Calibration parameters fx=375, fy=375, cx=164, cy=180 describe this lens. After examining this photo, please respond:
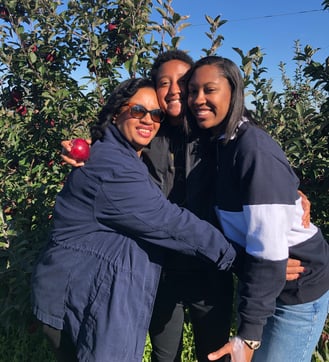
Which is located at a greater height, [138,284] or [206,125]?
[206,125]

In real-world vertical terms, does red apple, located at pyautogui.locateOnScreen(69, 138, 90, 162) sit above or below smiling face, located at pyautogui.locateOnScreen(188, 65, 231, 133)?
below

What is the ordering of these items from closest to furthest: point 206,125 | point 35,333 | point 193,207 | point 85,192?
1. point 85,192
2. point 206,125
3. point 193,207
4. point 35,333

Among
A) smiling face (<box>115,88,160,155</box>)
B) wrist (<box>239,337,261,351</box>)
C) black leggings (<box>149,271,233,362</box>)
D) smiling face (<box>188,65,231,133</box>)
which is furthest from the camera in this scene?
black leggings (<box>149,271,233,362</box>)

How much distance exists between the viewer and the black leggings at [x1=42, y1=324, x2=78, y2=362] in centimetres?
153

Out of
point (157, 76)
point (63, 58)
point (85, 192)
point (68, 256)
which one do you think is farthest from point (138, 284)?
point (63, 58)

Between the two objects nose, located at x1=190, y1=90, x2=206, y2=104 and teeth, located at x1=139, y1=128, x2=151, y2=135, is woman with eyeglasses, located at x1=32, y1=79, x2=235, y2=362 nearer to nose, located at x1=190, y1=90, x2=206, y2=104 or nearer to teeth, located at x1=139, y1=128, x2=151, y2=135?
teeth, located at x1=139, y1=128, x2=151, y2=135

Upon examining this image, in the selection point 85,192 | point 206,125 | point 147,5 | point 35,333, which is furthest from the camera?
point 35,333

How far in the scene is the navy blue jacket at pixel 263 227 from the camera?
1260 millimetres

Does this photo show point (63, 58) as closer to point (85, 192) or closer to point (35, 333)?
point (85, 192)

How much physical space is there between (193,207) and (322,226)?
1.41m

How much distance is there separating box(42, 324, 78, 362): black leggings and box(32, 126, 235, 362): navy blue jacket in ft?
0.23

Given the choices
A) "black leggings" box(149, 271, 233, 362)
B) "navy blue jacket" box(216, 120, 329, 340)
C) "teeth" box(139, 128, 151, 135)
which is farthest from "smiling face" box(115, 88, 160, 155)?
"black leggings" box(149, 271, 233, 362)

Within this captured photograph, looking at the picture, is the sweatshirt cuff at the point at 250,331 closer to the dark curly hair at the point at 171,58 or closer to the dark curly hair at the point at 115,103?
the dark curly hair at the point at 115,103

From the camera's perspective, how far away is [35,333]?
2.84 meters
